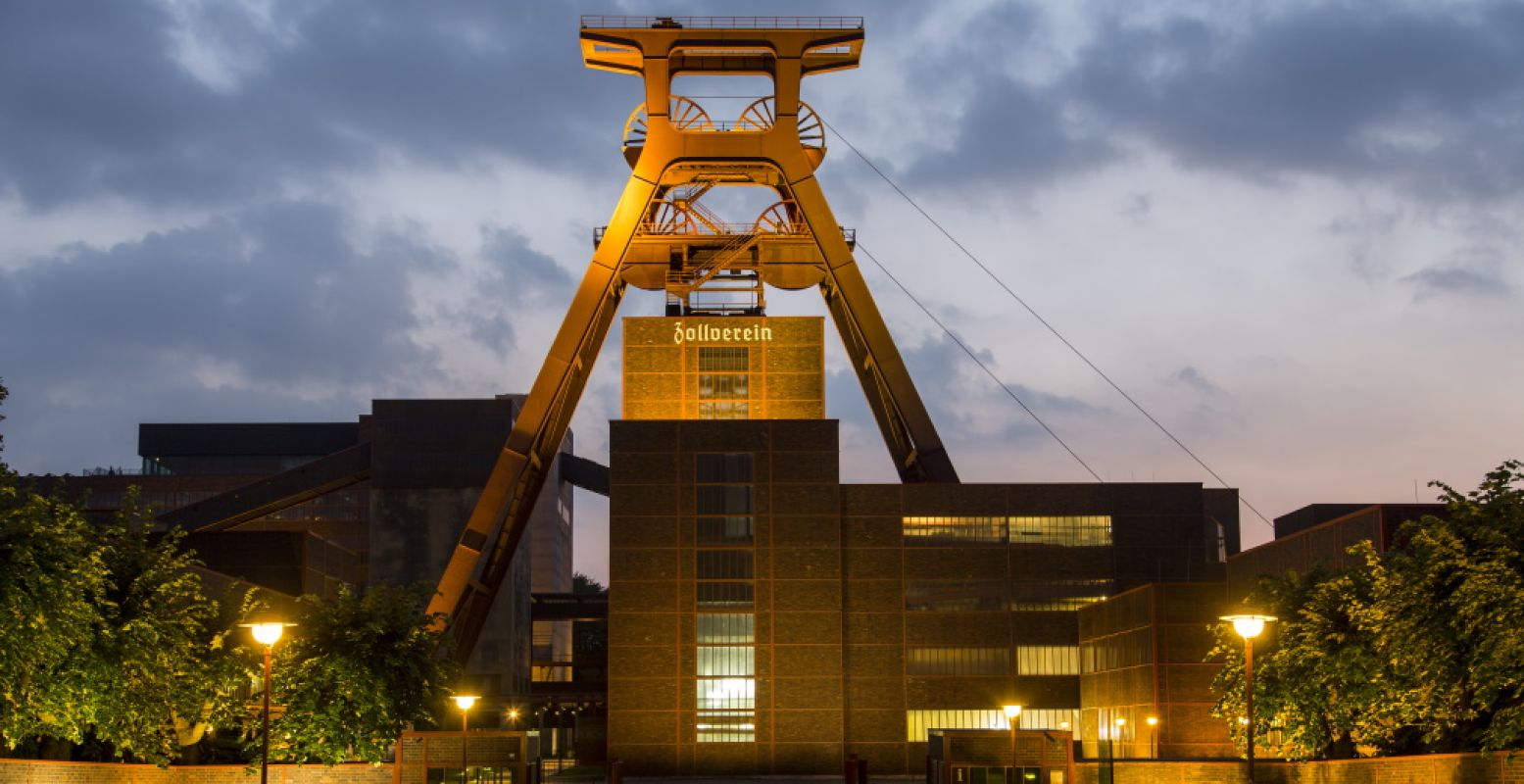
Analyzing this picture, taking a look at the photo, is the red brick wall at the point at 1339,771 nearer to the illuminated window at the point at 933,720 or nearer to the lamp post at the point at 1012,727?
the lamp post at the point at 1012,727

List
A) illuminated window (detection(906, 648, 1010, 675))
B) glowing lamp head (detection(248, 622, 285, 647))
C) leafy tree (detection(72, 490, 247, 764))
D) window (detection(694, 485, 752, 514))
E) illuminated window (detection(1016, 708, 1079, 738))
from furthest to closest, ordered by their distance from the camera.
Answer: illuminated window (detection(1016, 708, 1079, 738)), illuminated window (detection(906, 648, 1010, 675)), window (detection(694, 485, 752, 514)), leafy tree (detection(72, 490, 247, 764)), glowing lamp head (detection(248, 622, 285, 647))

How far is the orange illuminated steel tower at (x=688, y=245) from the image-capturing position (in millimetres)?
95188

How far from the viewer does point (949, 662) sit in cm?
9419

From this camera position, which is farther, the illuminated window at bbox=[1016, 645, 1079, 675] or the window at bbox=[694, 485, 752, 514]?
the illuminated window at bbox=[1016, 645, 1079, 675]

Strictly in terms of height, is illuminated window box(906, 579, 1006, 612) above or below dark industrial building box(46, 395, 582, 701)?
below

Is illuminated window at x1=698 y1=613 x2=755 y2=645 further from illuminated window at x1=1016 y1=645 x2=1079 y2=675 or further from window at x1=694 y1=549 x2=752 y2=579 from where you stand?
illuminated window at x1=1016 y1=645 x2=1079 y2=675

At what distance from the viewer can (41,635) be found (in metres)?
38.1

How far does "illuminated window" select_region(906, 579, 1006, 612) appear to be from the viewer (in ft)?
310

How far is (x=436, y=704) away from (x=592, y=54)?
46269 mm

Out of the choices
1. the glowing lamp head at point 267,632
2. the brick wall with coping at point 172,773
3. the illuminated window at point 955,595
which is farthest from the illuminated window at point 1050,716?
the glowing lamp head at point 267,632

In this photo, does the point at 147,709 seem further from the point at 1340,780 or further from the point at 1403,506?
the point at 1403,506

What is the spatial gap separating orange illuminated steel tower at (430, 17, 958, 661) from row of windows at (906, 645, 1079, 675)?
8.98 meters

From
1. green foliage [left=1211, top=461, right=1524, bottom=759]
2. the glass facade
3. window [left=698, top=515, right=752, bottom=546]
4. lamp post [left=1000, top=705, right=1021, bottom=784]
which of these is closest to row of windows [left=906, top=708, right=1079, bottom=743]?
the glass facade

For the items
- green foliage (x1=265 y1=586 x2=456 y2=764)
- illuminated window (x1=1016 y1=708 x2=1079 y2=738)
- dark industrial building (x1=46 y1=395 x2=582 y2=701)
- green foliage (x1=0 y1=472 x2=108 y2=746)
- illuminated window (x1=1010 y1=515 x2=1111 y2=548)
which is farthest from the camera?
dark industrial building (x1=46 y1=395 x2=582 y2=701)
